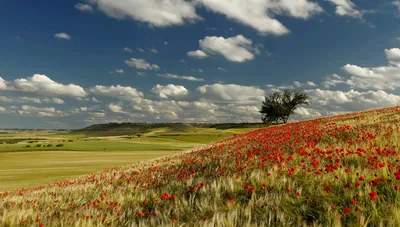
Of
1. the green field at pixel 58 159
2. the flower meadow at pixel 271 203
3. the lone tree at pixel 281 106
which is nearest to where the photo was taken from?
the flower meadow at pixel 271 203

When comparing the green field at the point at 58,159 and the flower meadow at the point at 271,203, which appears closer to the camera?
the flower meadow at the point at 271,203

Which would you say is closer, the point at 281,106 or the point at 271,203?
the point at 271,203

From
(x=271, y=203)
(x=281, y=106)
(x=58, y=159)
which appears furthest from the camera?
(x=281, y=106)

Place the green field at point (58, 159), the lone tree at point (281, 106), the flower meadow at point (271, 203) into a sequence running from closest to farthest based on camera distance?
the flower meadow at point (271, 203), the green field at point (58, 159), the lone tree at point (281, 106)

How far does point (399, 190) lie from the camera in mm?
4973

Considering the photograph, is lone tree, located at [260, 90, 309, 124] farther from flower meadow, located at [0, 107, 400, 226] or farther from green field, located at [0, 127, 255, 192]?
flower meadow, located at [0, 107, 400, 226]

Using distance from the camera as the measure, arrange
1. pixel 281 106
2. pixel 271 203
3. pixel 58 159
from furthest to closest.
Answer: pixel 281 106
pixel 58 159
pixel 271 203

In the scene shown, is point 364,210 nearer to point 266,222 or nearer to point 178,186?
point 266,222

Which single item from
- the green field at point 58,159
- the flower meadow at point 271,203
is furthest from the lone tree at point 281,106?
the flower meadow at point 271,203

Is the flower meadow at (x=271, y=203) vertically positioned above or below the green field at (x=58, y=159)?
above

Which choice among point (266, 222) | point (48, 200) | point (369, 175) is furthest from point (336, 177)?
point (48, 200)

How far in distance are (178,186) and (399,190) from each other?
16.8 feet

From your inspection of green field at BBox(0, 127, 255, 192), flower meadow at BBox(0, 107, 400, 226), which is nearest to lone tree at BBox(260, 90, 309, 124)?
green field at BBox(0, 127, 255, 192)

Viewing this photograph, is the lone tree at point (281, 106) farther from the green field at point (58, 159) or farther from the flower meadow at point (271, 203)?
the flower meadow at point (271, 203)
